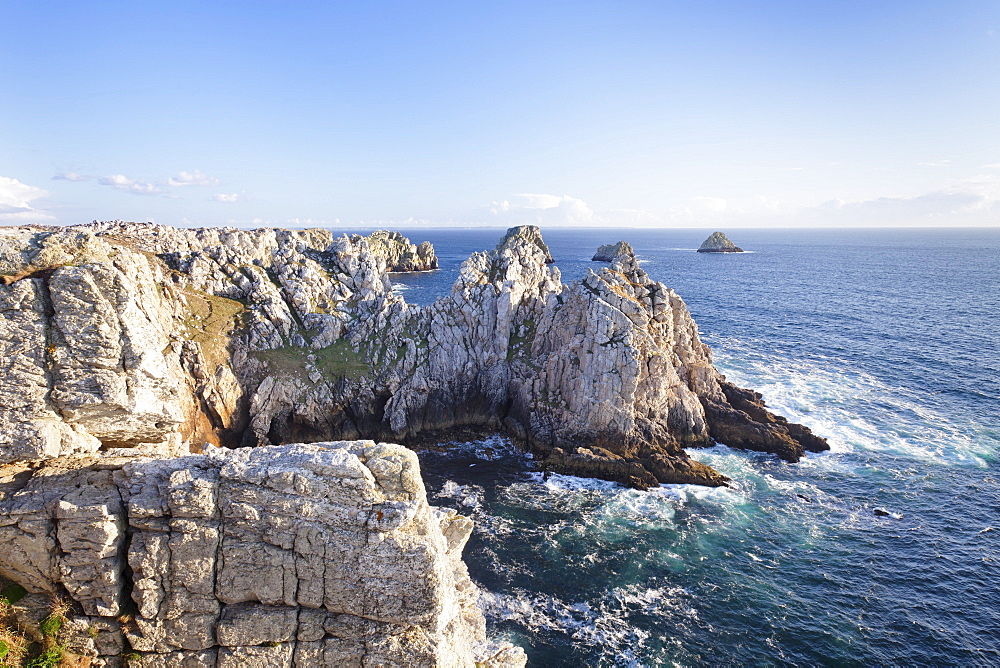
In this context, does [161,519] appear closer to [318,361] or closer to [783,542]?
[783,542]

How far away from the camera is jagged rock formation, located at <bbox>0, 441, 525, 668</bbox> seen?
51.3 ft

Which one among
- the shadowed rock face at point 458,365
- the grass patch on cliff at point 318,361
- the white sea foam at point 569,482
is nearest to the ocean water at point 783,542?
the white sea foam at point 569,482

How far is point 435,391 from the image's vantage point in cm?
5859

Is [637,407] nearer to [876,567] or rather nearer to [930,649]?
[876,567]

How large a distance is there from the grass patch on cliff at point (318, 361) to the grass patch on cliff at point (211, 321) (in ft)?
13.3

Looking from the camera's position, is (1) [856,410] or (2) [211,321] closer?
(2) [211,321]

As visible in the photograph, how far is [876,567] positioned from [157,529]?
4567cm

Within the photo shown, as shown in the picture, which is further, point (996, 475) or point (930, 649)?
point (996, 475)

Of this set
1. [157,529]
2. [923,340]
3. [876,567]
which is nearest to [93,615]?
[157,529]

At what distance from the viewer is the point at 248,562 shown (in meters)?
16.0

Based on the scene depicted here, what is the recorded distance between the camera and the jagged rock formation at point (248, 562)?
615 inches

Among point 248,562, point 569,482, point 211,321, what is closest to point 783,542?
point 569,482

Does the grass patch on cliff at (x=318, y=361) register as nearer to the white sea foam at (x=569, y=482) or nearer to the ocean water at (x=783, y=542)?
the ocean water at (x=783, y=542)

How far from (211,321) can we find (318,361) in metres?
13.2
